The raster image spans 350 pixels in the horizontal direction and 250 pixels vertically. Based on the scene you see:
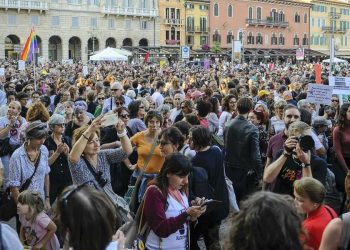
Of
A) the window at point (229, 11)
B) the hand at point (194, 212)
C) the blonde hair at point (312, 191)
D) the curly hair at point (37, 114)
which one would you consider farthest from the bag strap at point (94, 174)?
the window at point (229, 11)

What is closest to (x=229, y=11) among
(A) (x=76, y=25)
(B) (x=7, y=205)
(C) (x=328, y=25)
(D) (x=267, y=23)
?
(D) (x=267, y=23)

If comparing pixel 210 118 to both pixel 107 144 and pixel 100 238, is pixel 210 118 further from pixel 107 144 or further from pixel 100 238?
pixel 100 238

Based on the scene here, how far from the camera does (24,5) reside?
196 ft

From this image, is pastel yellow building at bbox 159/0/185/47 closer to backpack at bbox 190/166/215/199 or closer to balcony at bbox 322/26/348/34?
balcony at bbox 322/26/348/34

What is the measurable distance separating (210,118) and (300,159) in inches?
165

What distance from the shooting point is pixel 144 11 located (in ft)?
226

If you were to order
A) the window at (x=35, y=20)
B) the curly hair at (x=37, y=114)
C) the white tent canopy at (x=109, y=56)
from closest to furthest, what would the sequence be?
the curly hair at (x=37, y=114) < the white tent canopy at (x=109, y=56) < the window at (x=35, y=20)

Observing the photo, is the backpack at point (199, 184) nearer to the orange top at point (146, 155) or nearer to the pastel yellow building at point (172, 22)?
the orange top at point (146, 155)

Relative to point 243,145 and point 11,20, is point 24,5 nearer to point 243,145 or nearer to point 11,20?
point 11,20

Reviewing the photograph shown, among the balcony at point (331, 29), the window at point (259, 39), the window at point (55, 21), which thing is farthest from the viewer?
the balcony at point (331, 29)

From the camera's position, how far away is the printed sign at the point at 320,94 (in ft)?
30.7

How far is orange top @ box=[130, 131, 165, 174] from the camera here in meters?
5.72

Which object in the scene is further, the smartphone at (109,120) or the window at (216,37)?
the window at (216,37)

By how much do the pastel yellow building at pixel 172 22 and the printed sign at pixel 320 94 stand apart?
6187 centimetres
